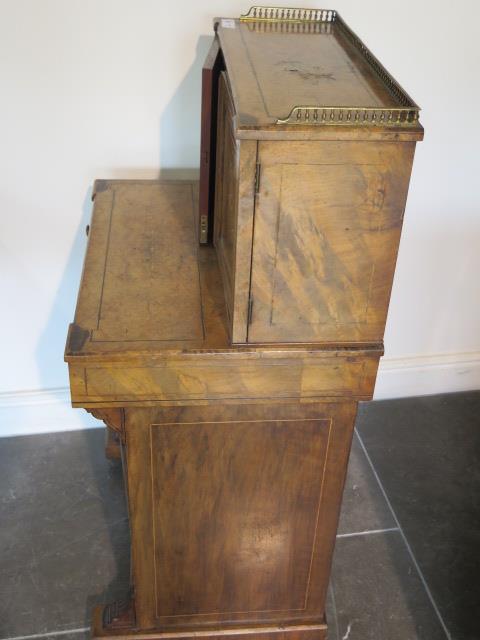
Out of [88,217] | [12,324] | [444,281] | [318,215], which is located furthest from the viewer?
[444,281]

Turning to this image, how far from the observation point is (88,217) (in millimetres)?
2004

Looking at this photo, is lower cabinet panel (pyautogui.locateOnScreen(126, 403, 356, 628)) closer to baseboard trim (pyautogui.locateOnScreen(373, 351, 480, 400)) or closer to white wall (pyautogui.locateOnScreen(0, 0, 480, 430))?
white wall (pyautogui.locateOnScreen(0, 0, 480, 430))

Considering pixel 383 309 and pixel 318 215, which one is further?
pixel 383 309

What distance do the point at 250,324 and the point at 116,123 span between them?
32.9 inches

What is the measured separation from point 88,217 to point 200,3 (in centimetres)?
63

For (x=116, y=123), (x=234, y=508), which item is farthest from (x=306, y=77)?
(x=234, y=508)

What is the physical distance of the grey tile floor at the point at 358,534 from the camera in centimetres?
188

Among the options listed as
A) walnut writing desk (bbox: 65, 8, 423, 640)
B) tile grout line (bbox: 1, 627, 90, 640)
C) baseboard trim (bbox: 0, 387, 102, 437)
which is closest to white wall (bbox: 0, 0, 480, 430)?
baseboard trim (bbox: 0, 387, 102, 437)

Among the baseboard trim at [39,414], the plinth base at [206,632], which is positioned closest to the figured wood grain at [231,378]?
the plinth base at [206,632]

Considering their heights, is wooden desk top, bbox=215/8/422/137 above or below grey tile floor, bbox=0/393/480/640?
above

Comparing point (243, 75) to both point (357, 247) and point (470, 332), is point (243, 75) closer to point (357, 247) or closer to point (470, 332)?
point (357, 247)

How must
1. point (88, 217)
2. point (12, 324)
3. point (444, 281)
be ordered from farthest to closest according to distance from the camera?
point (444, 281) < point (12, 324) < point (88, 217)

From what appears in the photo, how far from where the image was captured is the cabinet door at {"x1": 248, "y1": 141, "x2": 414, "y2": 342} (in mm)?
1139

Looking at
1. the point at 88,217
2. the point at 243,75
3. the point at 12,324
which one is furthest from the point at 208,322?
the point at 12,324
